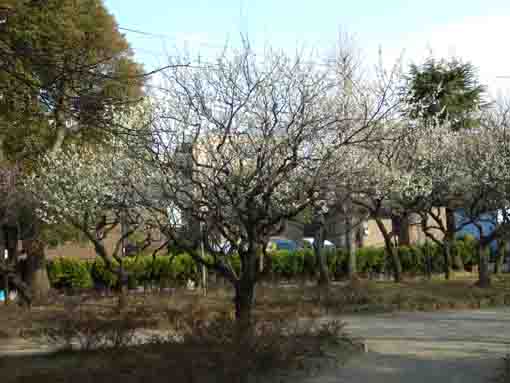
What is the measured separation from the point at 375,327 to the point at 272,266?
949cm

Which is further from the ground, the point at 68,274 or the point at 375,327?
the point at 68,274

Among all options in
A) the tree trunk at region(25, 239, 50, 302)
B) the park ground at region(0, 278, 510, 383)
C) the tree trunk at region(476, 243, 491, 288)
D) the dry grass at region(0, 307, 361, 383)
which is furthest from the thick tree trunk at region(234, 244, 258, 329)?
the tree trunk at region(476, 243, 491, 288)

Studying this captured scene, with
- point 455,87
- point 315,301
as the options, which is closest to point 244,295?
point 315,301

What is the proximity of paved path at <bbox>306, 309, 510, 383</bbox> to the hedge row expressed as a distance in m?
8.21

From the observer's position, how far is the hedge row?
25281mm

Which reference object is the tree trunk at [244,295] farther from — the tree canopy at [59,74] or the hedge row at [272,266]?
the hedge row at [272,266]

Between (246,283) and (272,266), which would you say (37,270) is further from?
(246,283)

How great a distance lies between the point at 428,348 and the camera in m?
11.2

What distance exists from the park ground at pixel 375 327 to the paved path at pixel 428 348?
13 mm

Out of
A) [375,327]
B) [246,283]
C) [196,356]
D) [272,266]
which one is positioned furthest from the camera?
[272,266]

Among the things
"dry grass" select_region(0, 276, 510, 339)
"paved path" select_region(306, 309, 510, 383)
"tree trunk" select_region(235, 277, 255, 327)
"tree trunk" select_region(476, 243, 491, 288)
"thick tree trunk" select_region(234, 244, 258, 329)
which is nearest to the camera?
"paved path" select_region(306, 309, 510, 383)

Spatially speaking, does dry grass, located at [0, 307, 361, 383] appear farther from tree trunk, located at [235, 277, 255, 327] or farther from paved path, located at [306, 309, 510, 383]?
tree trunk, located at [235, 277, 255, 327]

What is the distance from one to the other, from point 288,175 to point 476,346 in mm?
3918

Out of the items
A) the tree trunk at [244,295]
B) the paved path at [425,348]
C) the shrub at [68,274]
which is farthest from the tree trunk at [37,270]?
the tree trunk at [244,295]
